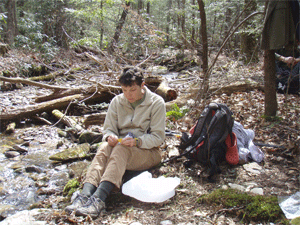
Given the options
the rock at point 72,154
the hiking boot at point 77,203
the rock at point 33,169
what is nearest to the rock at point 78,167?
the rock at point 72,154

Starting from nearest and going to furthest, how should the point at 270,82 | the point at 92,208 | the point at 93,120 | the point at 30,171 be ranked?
the point at 92,208
the point at 270,82
the point at 30,171
the point at 93,120

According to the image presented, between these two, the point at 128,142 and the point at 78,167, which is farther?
the point at 78,167

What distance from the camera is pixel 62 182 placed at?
13.0 ft

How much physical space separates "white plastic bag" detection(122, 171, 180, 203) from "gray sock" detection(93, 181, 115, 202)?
159mm

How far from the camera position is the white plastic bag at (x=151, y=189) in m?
2.68

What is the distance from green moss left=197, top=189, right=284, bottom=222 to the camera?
7.29 feet

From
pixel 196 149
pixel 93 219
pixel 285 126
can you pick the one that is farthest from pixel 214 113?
pixel 93 219

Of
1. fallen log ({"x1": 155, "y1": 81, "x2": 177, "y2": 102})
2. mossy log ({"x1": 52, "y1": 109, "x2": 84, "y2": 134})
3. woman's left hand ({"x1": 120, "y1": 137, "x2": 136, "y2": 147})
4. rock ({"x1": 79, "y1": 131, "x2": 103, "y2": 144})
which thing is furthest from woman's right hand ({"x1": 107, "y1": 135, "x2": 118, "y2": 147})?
fallen log ({"x1": 155, "y1": 81, "x2": 177, "y2": 102})

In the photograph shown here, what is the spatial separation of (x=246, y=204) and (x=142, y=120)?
5.06 feet

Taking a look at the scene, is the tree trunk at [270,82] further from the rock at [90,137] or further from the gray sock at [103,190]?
the rock at [90,137]

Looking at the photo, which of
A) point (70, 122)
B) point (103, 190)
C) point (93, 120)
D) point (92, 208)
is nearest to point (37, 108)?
point (70, 122)

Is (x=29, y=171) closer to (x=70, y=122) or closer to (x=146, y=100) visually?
(x=70, y=122)

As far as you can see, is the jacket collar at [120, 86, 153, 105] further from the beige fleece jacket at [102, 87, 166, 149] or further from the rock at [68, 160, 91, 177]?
the rock at [68, 160, 91, 177]

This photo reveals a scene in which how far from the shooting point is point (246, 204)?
2.38 m
